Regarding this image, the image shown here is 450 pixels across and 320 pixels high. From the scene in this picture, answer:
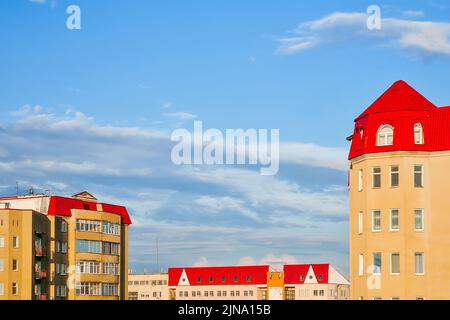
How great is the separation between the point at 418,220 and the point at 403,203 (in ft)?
6.41

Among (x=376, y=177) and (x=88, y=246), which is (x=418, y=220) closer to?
(x=376, y=177)

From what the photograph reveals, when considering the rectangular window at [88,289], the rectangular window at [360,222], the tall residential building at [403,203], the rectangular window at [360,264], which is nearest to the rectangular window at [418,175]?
the tall residential building at [403,203]

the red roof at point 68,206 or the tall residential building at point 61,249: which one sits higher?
the red roof at point 68,206

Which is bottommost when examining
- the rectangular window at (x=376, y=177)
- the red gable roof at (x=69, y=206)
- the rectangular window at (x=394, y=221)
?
the rectangular window at (x=394, y=221)

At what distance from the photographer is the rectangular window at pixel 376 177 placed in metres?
72.2

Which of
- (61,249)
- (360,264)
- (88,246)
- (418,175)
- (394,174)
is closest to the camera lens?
(394,174)

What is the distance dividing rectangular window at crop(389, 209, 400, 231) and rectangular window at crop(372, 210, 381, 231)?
3.36 ft

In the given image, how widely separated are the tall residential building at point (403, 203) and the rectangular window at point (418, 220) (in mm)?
81

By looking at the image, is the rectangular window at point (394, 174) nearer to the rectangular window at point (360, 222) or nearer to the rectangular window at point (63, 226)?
the rectangular window at point (360, 222)

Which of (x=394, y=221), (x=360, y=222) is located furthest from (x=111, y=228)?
(x=394, y=221)

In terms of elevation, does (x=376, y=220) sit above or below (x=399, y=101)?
below

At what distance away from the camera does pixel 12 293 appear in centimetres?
11869

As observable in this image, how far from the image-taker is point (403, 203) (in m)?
70.9
